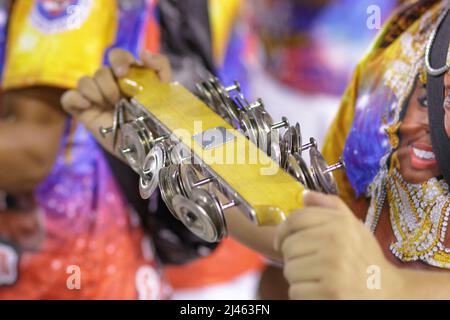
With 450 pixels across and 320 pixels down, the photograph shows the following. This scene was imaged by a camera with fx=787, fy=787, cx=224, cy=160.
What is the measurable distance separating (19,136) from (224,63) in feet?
1.77

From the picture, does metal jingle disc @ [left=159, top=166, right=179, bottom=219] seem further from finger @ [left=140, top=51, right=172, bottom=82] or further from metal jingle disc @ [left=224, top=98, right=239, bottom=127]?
finger @ [left=140, top=51, right=172, bottom=82]

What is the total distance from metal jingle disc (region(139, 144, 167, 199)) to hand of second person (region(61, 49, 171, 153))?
0.16 meters

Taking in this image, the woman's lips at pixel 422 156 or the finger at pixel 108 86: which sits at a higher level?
the finger at pixel 108 86

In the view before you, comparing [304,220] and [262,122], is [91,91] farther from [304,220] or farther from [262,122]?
[304,220]

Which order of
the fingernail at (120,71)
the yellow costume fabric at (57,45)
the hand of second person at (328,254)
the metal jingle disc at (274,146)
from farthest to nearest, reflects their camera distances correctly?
the yellow costume fabric at (57,45) → the fingernail at (120,71) → the metal jingle disc at (274,146) → the hand of second person at (328,254)

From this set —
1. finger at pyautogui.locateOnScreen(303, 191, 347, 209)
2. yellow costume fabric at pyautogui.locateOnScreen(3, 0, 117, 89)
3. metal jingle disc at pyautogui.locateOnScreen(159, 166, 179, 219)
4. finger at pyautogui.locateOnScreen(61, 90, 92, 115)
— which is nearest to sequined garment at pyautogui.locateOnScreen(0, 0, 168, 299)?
yellow costume fabric at pyautogui.locateOnScreen(3, 0, 117, 89)

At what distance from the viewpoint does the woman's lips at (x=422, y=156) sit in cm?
59

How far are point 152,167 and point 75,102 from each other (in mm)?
230

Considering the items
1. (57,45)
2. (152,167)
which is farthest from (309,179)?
(57,45)

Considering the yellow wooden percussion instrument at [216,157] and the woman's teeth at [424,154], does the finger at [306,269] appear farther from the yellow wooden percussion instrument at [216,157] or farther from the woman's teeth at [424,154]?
the woman's teeth at [424,154]

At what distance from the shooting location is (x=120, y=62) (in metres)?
0.74

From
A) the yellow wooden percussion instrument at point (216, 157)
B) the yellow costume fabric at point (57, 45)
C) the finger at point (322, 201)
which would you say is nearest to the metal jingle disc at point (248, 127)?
the yellow wooden percussion instrument at point (216, 157)

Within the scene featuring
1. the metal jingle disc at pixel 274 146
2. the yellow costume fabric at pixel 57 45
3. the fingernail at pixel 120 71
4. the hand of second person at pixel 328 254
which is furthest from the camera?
the yellow costume fabric at pixel 57 45
